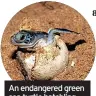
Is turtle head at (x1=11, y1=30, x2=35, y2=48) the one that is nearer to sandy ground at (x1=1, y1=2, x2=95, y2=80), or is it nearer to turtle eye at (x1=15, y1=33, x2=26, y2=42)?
turtle eye at (x1=15, y1=33, x2=26, y2=42)

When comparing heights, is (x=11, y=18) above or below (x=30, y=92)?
above

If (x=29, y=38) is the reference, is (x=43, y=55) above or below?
below

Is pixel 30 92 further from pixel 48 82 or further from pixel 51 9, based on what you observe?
pixel 51 9

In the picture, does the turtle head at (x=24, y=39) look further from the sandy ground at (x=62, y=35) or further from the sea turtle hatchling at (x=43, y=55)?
the sandy ground at (x=62, y=35)

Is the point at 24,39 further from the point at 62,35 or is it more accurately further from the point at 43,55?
the point at 62,35

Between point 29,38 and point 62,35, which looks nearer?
point 29,38

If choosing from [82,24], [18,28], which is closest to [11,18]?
[18,28]

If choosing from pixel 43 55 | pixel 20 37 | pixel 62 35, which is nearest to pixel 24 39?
pixel 20 37
